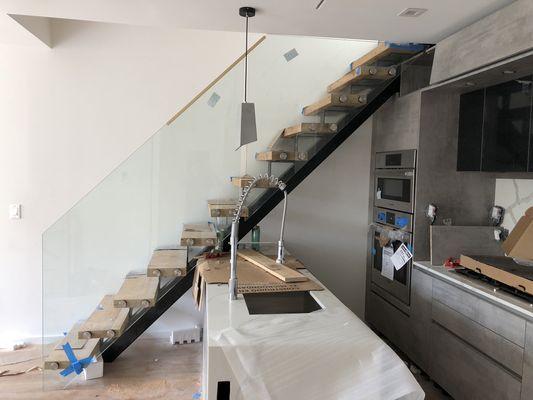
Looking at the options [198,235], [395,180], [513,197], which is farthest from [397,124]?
[198,235]

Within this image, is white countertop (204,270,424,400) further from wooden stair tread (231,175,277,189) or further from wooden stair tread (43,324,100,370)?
wooden stair tread (43,324,100,370)

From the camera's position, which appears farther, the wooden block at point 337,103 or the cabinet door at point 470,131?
A: the wooden block at point 337,103

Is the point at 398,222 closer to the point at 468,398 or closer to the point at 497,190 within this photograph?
the point at 497,190

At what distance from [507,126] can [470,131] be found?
1.16 ft

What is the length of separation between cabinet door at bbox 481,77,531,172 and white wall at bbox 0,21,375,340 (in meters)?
1.18

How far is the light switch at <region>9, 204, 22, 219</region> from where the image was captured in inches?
139

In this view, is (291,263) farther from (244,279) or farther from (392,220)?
(392,220)

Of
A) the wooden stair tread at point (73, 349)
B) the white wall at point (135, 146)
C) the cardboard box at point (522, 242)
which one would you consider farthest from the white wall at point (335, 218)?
the wooden stair tread at point (73, 349)

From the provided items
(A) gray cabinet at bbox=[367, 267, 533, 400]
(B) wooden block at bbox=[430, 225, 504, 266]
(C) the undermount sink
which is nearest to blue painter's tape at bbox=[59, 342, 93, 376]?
(C) the undermount sink

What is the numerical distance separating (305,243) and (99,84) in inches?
92.6

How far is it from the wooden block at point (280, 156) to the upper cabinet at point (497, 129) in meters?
1.21

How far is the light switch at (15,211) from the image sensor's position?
11.6 feet

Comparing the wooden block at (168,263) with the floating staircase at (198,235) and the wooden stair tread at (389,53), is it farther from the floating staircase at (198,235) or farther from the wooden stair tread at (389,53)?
the wooden stair tread at (389,53)

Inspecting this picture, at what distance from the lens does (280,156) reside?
3176 millimetres
